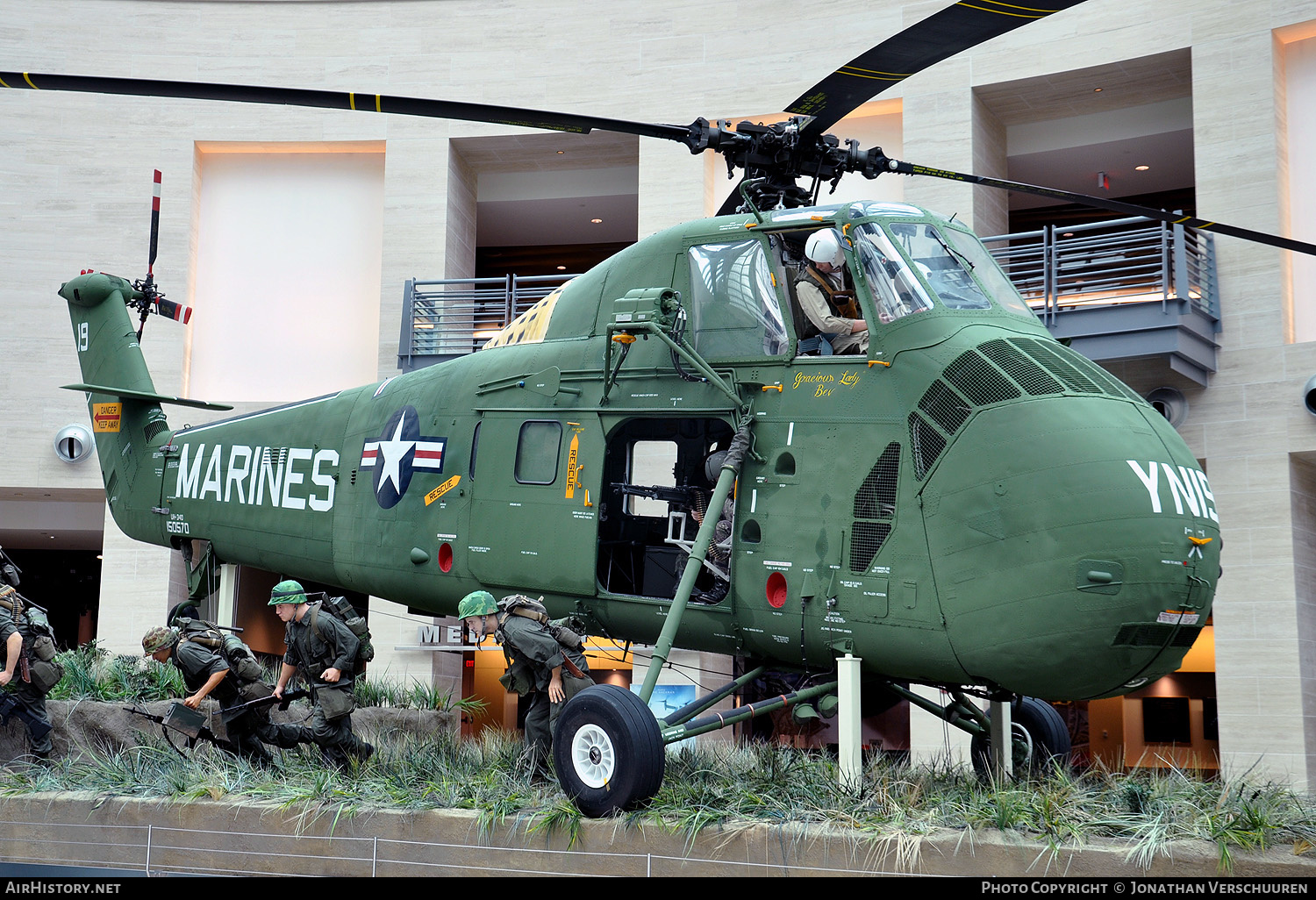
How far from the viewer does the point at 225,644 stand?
31.6ft

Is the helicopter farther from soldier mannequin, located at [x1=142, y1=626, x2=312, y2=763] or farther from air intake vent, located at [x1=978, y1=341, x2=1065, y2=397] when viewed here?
soldier mannequin, located at [x1=142, y1=626, x2=312, y2=763]

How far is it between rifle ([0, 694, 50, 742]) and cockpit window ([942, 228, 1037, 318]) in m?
8.16

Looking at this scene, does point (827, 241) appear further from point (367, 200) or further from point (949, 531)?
point (367, 200)

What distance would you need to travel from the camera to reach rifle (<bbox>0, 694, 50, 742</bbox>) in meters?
9.94

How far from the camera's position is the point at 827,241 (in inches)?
302

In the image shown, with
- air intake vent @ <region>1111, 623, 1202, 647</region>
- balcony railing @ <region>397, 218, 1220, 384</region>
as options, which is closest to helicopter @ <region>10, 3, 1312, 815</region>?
air intake vent @ <region>1111, 623, 1202, 647</region>

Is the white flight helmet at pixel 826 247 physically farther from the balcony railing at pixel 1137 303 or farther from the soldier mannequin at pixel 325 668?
the balcony railing at pixel 1137 303

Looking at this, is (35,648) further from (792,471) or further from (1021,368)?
(1021,368)

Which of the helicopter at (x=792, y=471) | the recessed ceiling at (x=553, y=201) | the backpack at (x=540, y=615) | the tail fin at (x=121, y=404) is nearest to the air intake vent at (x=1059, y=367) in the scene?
the helicopter at (x=792, y=471)

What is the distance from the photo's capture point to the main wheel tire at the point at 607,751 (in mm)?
6867

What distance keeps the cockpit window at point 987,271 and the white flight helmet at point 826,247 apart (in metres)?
0.78

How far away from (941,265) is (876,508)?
5.59 feet

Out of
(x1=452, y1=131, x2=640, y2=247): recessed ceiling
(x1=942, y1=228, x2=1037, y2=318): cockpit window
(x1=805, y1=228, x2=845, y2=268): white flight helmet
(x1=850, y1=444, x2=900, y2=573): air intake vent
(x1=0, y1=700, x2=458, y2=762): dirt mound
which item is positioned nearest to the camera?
(x1=850, y1=444, x2=900, y2=573): air intake vent

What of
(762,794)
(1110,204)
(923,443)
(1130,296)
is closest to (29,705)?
A: (762,794)
